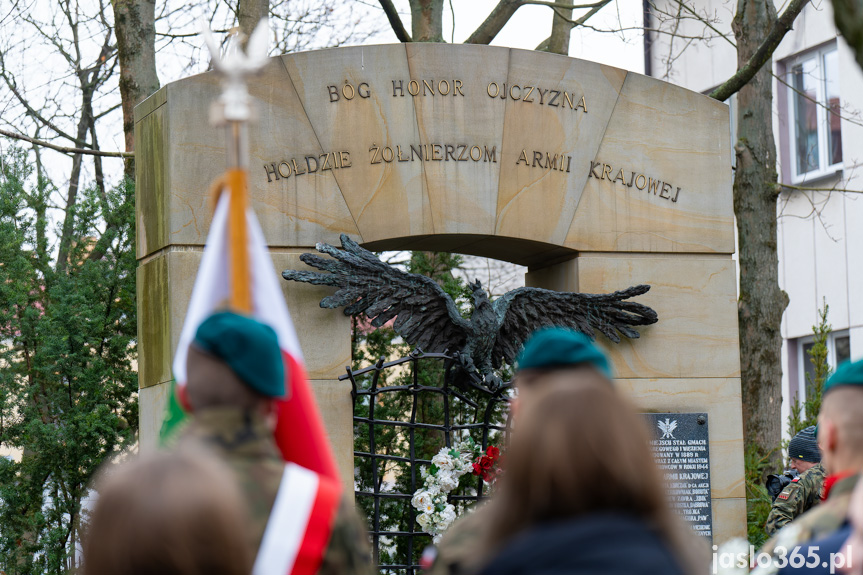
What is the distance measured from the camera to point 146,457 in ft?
5.48

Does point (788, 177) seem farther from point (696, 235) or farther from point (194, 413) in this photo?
point (194, 413)

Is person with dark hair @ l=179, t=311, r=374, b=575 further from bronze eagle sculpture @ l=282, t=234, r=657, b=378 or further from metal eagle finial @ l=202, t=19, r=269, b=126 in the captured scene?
bronze eagle sculpture @ l=282, t=234, r=657, b=378

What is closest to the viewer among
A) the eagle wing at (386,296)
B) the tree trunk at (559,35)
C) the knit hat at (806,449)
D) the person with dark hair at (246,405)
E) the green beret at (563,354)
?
the green beret at (563,354)

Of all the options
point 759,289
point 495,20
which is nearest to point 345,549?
point 759,289

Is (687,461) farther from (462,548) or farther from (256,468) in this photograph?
(256,468)

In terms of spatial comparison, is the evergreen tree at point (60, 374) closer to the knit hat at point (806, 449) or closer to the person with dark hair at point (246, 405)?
the knit hat at point (806, 449)

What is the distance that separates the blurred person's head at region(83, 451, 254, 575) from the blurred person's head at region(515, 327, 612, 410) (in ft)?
2.10

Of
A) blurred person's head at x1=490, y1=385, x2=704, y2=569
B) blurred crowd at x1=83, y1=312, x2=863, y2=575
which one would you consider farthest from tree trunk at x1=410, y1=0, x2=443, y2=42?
blurred person's head at x1=490, y1=385, x2=704, y2=569

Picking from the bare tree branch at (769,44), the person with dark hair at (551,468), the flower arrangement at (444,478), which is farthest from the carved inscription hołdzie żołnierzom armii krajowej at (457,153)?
the person with dark hair at (551,468)

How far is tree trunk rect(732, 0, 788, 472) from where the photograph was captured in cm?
1015

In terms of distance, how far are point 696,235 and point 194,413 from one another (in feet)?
18.4

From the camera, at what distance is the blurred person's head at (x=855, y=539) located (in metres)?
2.24

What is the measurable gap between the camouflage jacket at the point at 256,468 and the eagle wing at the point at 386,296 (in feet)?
13.7

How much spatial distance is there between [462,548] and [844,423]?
3.66 ft
